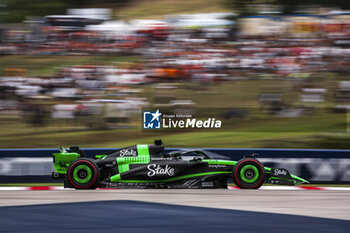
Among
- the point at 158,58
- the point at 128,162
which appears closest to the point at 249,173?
the point at 128,162

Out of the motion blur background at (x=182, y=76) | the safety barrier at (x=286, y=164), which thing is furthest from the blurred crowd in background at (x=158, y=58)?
the safety barrier at (x=286, y=164)

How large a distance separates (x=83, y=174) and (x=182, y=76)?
608 cm

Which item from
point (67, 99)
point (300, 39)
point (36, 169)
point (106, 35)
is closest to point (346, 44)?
point (300, 39)

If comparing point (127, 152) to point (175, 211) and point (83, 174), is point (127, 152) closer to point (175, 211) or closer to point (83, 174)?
point (83, 174)

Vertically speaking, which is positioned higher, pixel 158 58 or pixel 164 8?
pixel 164 8

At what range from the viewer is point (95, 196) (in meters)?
8.77

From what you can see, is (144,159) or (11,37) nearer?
(144,159)

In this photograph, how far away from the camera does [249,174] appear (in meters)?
9.73

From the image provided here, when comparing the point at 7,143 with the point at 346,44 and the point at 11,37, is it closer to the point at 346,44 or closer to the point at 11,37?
the point at 11,37

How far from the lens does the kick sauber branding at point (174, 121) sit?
14.8m

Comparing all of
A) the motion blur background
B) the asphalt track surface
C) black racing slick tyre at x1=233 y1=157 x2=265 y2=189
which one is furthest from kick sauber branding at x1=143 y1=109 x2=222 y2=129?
the asphalt track surface

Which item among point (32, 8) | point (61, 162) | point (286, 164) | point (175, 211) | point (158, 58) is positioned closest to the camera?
point (175, 211)

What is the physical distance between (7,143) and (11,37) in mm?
3510

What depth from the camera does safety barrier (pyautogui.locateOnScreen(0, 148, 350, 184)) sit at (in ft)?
35.5
